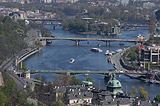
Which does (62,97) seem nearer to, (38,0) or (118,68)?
(118,68)

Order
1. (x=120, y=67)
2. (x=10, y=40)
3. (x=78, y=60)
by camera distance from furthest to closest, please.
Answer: (x=10, y=40) < (x=78, y=60) < (x=120, y=67)

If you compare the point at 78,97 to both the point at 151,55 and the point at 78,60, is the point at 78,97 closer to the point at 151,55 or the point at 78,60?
the point at 151,55

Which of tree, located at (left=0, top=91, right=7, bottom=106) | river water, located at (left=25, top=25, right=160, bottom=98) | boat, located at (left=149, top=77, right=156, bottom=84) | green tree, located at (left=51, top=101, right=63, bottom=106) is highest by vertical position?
green tree, located at (left=51, top=101, right=63, bottom=106)

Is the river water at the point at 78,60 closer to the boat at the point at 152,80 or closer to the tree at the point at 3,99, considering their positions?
the boat at the point at 152,80

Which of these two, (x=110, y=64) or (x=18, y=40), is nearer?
(x=110, y=64)

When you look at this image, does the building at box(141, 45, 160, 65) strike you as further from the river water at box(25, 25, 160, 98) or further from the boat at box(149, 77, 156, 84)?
the boat at box(149, 77, 156, 84)

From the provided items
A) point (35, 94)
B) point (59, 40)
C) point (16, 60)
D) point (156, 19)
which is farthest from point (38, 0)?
point (35, 94)

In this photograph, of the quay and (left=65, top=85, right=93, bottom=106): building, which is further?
the quay

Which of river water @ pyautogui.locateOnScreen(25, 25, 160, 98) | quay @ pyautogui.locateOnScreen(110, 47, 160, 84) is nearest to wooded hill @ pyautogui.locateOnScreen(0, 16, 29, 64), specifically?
river water @ pyautogui.locateOnScreen(25, 25, 160, 98)

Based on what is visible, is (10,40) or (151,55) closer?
(151,55)

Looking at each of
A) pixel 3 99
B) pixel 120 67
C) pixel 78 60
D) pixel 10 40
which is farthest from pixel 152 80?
pixel 10 40

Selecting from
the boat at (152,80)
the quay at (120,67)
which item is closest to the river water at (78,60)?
the quay at (120,67)
